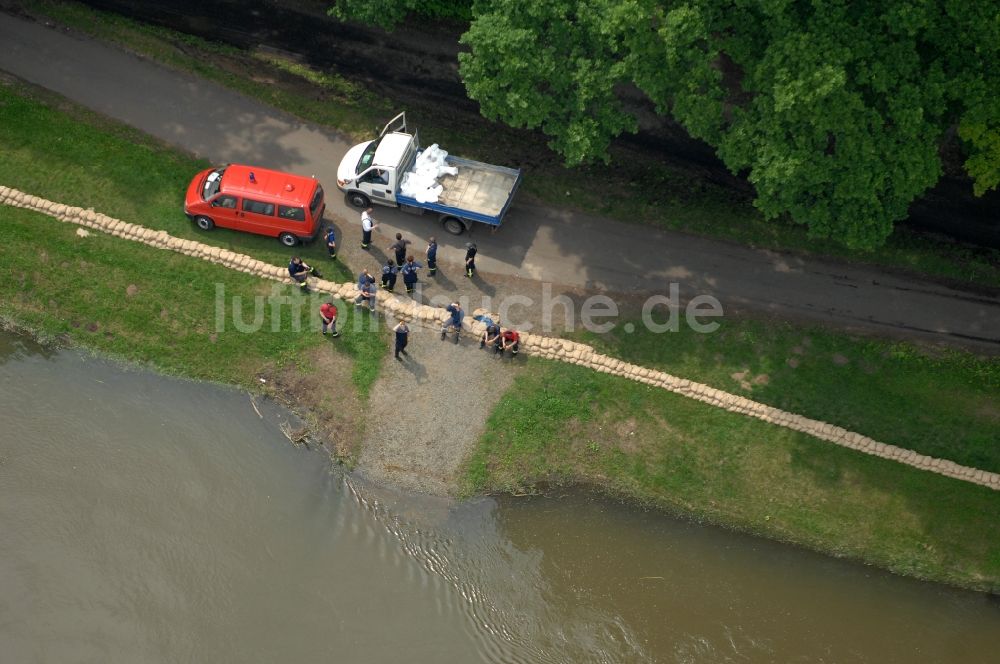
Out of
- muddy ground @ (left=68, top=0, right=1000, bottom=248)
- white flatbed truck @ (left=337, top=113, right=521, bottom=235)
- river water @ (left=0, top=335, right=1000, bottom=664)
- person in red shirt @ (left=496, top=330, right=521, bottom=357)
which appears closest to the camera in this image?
river water @ (left=0, top=335, right=1000, bottom=664)

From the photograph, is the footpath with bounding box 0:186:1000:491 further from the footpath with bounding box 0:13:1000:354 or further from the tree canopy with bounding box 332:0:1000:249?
the tree canopy with bounding box 332:0:1000:249

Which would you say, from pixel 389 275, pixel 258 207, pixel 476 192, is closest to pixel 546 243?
pixel 476 192

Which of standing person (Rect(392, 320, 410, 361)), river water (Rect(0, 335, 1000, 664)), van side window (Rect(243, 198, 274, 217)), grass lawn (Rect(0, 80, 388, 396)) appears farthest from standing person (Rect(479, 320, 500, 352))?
van side window (Rect(243, 198, 274, 217))

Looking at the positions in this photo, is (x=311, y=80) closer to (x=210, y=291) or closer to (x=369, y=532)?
(x=210, y=291)

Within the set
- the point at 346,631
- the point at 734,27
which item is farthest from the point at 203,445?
the point at 734,27

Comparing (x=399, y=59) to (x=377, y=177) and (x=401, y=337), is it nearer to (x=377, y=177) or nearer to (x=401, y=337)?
(x=377, y=177)

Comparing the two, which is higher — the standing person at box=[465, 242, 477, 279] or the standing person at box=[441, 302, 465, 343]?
the standing person at box=[465, 242, 477, 279]

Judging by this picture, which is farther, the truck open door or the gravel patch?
the truck open door
